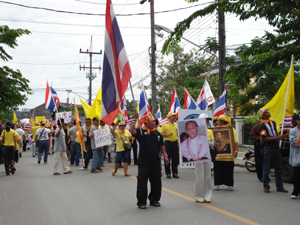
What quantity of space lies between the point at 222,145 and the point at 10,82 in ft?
70.7

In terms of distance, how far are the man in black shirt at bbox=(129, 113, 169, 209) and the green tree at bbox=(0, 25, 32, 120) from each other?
2081 cm

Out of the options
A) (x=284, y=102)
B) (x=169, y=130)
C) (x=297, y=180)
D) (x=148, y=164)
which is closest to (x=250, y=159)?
(x=169, y=130)

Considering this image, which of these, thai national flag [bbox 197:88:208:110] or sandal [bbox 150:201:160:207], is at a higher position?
thai national flag [bbox 197:88:208:110]

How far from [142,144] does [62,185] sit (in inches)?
150

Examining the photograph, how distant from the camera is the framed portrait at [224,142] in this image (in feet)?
26.5

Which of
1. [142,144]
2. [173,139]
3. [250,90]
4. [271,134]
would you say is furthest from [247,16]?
[250,90]

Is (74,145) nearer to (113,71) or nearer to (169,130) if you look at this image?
(169,130)

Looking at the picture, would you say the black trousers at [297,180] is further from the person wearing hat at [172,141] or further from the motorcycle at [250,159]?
the motorcycle at [250,159]

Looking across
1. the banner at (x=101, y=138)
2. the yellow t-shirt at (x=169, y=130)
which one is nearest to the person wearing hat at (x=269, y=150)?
the yellow t-shirt at (x=169, y=130)

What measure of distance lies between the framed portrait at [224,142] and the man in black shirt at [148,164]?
2227 millimetres

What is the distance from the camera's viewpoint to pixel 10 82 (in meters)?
25.7

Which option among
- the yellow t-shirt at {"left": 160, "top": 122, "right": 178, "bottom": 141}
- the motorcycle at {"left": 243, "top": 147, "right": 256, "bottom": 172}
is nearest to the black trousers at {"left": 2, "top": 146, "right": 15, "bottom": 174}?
the yellow t-shirt at {"left": 160, "top": 122, "right": 178, "bottom": 141}

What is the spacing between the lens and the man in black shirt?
247 inches

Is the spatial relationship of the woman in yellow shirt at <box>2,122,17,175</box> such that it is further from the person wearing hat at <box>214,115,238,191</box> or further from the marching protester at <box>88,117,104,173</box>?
the person wearing hat at <box>214,115,238,191</box>
